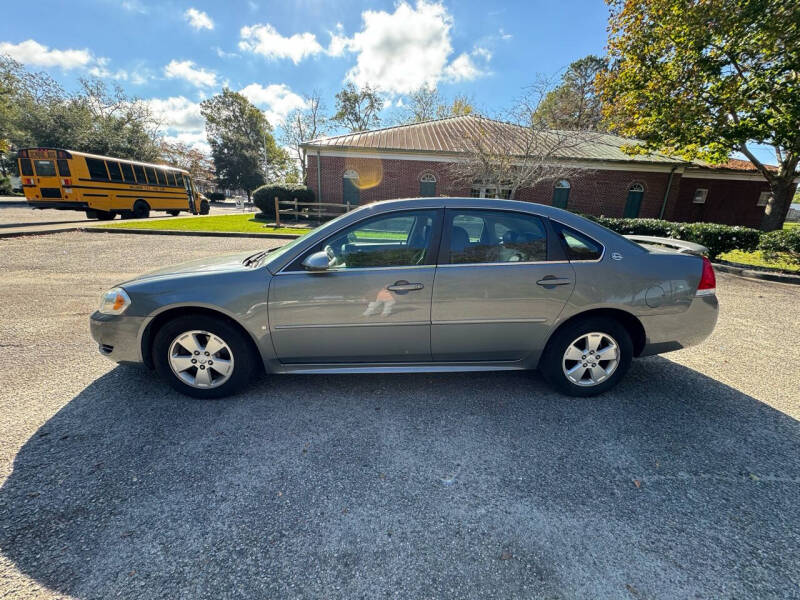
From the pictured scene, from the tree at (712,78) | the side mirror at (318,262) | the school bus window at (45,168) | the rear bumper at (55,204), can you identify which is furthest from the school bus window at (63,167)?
the tree at (712,78)

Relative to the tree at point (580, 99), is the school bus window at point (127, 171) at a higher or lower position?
lower

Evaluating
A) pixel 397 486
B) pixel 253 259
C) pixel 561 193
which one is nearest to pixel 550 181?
pixel 561 193

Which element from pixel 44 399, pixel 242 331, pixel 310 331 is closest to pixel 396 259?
pixel 310 331

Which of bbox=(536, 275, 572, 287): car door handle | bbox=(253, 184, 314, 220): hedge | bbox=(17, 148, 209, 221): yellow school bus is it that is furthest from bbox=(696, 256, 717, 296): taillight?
bbox=(17, 148, 209, 221): yellow school bus

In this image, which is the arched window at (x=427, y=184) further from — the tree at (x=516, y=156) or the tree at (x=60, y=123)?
the tree at (x=60, y=123)

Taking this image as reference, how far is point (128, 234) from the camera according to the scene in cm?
1177

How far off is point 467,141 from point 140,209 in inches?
698

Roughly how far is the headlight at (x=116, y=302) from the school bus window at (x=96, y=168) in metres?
17.7

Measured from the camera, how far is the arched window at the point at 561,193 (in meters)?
19.5

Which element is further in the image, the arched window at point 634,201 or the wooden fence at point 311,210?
the arched window at point 634,201

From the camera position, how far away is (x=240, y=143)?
161 feet

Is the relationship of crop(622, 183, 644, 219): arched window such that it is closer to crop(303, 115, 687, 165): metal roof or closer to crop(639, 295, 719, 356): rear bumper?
crop(303, 115, 687, 165): metal roof

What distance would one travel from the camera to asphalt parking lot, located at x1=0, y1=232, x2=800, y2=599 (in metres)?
1.49

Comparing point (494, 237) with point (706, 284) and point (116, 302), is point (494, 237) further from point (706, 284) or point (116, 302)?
point (116, 302)
